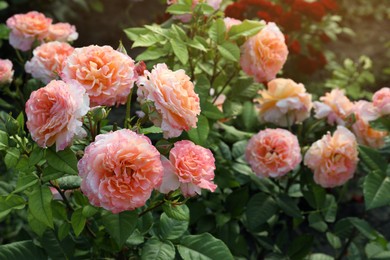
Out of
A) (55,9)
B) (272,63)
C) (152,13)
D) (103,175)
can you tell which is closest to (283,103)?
(272,63)

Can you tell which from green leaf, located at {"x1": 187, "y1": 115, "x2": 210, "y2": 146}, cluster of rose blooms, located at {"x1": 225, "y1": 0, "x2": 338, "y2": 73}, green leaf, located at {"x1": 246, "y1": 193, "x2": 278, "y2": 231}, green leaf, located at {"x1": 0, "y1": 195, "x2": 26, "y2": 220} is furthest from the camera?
cluster of rose blooms, located at {"x1": 225, "y1": 0, "x2": 338, "y2": 73}

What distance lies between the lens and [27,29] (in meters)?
1.91

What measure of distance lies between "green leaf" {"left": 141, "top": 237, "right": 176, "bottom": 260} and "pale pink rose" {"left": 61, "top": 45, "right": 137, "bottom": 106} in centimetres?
36

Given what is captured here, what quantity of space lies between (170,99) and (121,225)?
277 millimetres

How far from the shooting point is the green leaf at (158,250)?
1.41 metres

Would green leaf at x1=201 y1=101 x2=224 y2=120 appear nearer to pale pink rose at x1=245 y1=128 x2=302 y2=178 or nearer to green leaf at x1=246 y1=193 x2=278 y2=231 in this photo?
pale pink rose at x1=245 y1=128 x2=302 y2=178

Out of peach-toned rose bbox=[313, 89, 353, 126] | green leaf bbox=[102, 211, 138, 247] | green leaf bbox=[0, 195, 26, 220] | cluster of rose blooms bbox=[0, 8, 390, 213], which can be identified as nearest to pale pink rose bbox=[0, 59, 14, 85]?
cluster of rose blooms bbox=[0, 8, 390, 213]

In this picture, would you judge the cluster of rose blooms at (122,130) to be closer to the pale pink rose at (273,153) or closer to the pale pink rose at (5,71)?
the pale pink rose at (5,71)

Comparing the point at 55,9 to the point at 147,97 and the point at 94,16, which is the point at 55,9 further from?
the point at 147,97

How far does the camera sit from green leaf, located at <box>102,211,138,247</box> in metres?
1.25

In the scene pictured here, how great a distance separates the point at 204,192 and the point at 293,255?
→ 35 cm

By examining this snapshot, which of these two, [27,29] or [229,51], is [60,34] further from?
[229,51]

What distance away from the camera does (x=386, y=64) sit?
4.23 m

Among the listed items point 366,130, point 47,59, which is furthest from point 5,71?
point 366,130
